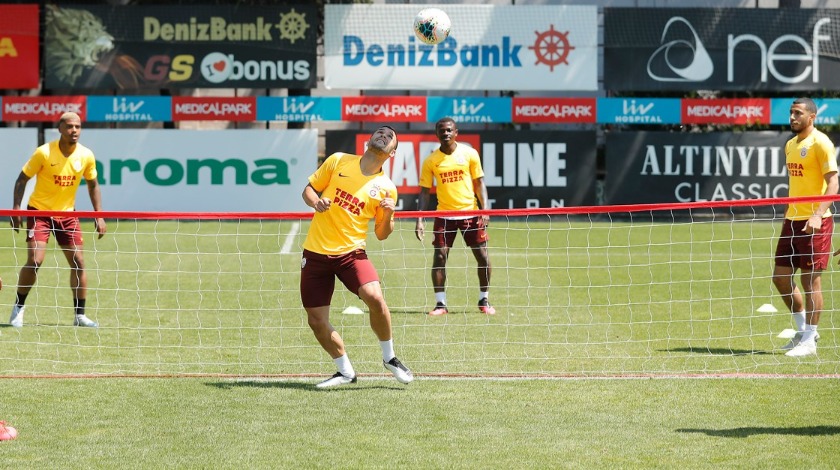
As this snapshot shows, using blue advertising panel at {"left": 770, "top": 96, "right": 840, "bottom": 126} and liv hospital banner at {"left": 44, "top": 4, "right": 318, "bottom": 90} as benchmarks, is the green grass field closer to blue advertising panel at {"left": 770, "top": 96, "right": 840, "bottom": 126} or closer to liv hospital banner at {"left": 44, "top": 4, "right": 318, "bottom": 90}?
liv hospital banner at {"left": 44, "top": 4, "right": 318, "bottom": 90}

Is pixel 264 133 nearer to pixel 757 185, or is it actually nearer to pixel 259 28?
pixel 259 28

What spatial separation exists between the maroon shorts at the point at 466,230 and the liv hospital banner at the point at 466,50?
50.2 feet

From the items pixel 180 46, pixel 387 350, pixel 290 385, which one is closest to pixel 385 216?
pixel 387 350

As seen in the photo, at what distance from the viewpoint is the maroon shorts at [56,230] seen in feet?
37.6

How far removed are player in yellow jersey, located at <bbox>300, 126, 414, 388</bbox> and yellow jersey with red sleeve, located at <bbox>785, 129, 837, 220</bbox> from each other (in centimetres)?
382

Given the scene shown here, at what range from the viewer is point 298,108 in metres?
28.0

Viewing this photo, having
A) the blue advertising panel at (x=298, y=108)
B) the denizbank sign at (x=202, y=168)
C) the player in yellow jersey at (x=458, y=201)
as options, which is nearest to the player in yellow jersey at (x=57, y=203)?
the player in yellow jersey at (x=458, y=201)

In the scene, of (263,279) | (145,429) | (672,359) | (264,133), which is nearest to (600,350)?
(672,359)

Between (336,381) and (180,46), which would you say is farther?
(180,46)

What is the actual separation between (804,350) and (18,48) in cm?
2288

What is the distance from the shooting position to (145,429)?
7188 mm

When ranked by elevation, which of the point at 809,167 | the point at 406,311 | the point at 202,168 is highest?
the point at 202,168

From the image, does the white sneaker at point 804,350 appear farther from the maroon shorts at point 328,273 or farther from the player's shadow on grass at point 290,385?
the maroon shorts at point 328,273

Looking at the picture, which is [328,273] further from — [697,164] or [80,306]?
[697,164]
